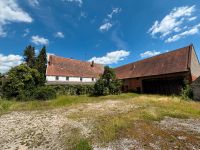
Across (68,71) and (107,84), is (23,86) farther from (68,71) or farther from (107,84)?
(107,84)

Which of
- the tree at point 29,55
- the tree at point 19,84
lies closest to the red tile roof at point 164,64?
the tree at point 19,84

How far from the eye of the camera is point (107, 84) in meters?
25.1

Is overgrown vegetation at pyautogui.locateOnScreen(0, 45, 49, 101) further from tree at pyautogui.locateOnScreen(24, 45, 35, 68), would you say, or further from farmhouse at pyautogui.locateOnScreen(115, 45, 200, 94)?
tree at pyautogui.locateOnScreen(24, 45, 35, 68)

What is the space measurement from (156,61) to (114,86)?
949 centimetres

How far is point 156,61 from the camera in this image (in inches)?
1076

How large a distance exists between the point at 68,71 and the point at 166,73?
18624 millimetres

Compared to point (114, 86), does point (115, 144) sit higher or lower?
lower

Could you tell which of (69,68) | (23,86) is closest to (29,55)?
(69,68)

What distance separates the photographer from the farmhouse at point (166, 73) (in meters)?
21.1

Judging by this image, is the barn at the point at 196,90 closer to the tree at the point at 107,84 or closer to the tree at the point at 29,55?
the tree at the point at 107,84

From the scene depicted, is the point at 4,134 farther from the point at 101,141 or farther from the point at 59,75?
the point at 59,75

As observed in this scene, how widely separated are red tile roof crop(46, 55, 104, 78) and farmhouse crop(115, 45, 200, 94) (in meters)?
9.46

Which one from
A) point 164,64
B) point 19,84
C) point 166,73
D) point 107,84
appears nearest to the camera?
point 19,84

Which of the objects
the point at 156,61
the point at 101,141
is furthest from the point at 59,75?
the point at 101,141
